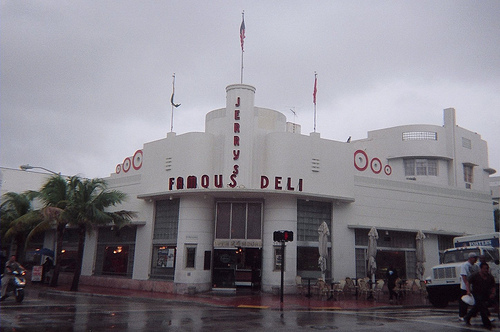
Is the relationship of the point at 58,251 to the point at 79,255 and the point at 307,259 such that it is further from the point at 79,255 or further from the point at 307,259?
the point at 307,259

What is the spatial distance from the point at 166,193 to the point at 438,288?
47.5 ft

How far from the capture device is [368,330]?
1159cm

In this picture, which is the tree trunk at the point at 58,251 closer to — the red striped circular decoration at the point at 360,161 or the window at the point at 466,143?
the red striped circular decoration at the point at 360,161

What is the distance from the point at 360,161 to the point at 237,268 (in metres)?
10.2

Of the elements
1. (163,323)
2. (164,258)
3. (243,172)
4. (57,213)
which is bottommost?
(163,323)

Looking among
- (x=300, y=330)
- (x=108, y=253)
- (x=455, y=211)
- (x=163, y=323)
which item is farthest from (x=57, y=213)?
(x=455, y=211)

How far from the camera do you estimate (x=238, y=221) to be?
82.1 ft

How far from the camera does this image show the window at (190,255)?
24.7 meters

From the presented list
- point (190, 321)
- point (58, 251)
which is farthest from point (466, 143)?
point (190, 321)

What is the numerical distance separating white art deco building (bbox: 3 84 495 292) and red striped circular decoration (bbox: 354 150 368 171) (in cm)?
7

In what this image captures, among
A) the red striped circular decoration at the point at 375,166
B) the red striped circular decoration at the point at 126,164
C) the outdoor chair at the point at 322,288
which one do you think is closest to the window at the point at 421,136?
the red striped circular decoration at the point at 375,166

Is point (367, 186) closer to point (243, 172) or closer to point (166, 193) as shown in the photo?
point (243, 172)

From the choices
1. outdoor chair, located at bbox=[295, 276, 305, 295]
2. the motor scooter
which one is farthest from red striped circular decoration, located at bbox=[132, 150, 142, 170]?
the motor scooter

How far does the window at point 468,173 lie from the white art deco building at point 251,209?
16.0 meters
